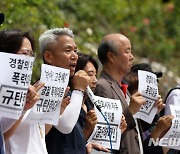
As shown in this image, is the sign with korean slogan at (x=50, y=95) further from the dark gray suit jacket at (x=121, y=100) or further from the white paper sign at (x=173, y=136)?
the white paper sign at (x=173, y=136)

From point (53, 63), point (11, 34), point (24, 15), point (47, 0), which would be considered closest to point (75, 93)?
point (53, 63)

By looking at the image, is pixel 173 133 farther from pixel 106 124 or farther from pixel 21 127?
pixel 21 127

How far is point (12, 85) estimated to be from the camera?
4.36 meters

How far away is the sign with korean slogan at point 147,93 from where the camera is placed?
6207mm

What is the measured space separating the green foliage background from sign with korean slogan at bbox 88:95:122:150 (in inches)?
70.2

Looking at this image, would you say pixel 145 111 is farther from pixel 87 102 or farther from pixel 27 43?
pixel 27 43

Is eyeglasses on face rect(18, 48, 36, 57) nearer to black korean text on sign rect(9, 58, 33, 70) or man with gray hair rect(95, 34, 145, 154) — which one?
black korean text on sign rect(9, 58, 33, 70)

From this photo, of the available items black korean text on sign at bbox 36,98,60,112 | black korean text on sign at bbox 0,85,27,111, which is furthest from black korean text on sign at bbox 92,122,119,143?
black korean text on sign at bbox 0,85,27,111

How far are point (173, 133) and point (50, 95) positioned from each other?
2.02 meters

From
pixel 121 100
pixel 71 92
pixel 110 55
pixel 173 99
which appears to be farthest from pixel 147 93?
pixel 71 92

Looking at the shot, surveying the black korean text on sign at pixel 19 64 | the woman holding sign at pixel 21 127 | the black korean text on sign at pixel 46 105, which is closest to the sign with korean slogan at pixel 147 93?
the black korean text on sign at pixel 46 105

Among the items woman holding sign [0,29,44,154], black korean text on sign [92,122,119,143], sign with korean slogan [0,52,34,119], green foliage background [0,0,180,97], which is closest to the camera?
sign with korean slogan [0,52,34,119]

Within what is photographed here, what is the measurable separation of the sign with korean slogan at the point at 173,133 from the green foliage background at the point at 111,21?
5.76 ft

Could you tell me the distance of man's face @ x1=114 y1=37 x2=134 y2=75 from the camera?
6.27 m
